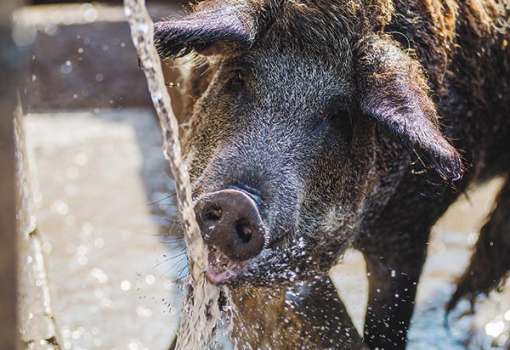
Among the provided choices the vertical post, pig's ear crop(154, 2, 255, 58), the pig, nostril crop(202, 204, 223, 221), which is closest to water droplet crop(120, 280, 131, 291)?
the pig

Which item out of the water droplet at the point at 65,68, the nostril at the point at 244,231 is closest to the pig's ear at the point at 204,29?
the nostril at the point at 244,231

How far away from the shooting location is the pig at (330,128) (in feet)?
9.39

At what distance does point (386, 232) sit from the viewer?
3.94 m

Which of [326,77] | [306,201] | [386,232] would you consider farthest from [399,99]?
[386,232]

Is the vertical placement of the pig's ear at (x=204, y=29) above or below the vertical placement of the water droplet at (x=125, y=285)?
above

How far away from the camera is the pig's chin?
2.84m

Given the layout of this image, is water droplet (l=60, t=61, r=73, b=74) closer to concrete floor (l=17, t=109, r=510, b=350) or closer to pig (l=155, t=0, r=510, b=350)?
concrete floor (l=17, t=109, r=510, b=350)

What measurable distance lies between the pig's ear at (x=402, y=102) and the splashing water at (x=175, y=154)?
716 mm

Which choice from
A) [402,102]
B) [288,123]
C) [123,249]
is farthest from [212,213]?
[123,249]

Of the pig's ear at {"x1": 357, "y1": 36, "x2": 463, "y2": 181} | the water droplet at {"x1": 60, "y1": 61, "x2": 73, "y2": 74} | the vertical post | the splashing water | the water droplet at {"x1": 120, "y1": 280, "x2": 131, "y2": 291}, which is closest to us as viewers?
the vertical post

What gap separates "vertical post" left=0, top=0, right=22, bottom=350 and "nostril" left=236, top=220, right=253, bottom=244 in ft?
4.19

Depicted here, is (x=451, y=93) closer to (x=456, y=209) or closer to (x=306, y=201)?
(x=306, y=201)

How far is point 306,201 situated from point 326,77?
1.52 feet

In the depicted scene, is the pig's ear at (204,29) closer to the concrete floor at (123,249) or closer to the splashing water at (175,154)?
the splashing water at (175,154)
